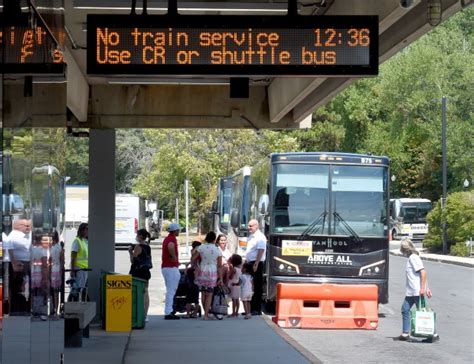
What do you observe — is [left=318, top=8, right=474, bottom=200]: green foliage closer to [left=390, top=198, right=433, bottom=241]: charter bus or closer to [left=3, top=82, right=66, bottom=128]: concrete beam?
[left=390, top=198, right=433, bottom=241]: charter bus

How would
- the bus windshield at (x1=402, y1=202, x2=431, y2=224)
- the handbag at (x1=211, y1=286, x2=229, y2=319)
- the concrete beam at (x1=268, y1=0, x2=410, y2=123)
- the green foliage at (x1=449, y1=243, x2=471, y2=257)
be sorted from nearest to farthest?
the concrete beam at (x1=268, y1=0, x2=410, y2=123), the handbag at (x1=211, y1=286, x2=229, y2=319), the green foliage at (x1=449, y1=243, x2=471, y2=257), the bus windshield at (x1=402, y1=202, x2=431, y2=224)

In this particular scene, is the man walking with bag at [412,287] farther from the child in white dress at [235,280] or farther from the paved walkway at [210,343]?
the child in white dress at [235,280]

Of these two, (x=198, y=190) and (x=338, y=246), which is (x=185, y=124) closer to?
(x=338, y=246)

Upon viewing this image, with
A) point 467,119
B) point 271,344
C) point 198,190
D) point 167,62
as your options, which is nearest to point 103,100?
point 271,344

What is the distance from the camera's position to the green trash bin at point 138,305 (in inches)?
750

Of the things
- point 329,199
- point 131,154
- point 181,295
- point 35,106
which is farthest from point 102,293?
point 131,154

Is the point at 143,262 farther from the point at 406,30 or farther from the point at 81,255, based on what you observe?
the point at 406,30

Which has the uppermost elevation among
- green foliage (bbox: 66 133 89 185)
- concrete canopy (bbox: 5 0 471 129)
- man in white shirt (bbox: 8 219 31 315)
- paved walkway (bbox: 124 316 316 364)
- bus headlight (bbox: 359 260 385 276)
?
concrete canopy (bbox: 5 0 471 129)

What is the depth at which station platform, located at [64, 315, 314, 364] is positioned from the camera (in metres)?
14.6

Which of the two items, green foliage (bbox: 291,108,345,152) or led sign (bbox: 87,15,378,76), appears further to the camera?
green foliage (bbox: 291,108,345,152)

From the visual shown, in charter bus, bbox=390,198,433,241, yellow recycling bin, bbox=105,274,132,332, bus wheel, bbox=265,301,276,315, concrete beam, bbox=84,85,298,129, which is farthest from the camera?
charter bus, bbox=390,198,433,241

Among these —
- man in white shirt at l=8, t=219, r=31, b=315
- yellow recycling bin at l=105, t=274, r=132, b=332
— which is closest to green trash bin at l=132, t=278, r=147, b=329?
yellow recycling bin at l=105, t=274, r=132, b=332

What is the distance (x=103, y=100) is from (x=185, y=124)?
5.44 feet

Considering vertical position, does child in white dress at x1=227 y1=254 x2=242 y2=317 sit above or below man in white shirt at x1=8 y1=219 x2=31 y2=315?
below
